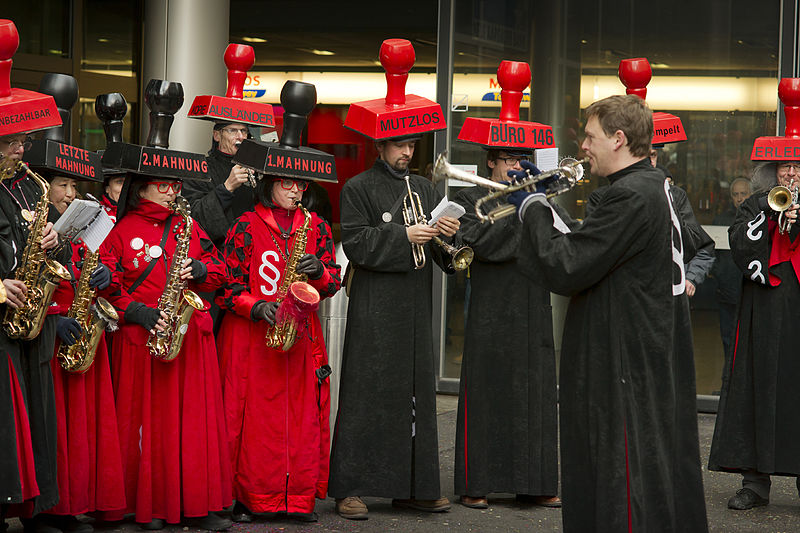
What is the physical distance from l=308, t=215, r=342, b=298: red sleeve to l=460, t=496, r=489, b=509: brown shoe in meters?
1.46

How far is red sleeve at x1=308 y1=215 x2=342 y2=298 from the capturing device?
6.01 metres

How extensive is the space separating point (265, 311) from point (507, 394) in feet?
5.19

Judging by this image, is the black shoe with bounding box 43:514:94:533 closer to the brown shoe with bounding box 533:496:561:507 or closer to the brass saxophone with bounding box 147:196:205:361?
the brass saxophone with bounding box 147:196:205:361

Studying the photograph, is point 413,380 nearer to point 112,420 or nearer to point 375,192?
point 375,192

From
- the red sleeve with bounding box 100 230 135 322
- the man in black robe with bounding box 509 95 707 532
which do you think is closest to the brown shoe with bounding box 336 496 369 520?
the red sleeve with bounding box 100 230 135 322

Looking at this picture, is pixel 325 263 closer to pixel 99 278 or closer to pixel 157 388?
pixel 157 388

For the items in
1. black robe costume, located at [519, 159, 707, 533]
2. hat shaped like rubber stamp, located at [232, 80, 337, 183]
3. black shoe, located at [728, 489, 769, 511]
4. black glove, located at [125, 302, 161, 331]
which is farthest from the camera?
black shoe, located at [728, 489, 769, 511]

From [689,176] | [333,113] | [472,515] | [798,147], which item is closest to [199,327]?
[472,515]

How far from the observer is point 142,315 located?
543cm

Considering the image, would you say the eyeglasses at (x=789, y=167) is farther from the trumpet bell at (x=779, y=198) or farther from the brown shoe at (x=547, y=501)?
the brown shoe at (x=547, y=501)

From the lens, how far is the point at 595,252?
4223mm

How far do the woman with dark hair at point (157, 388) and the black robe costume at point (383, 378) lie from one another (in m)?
0.85

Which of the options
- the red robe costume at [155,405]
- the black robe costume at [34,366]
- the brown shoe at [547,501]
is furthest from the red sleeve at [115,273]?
the brown shoe at [547,501]

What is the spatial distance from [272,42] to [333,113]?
1.11 meters
